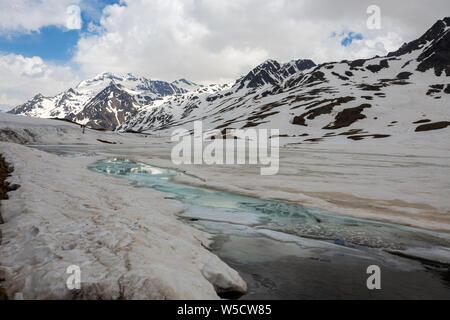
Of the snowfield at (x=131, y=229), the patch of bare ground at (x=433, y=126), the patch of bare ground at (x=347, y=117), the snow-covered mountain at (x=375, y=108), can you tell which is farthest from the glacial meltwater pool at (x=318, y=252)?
the patch of bare ground at (x=347, y=117)

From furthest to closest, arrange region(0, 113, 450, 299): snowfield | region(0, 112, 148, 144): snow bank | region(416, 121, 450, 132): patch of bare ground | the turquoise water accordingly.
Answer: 1. region(416, 121, 450, 132): patch of bare ground
2. region(0, 112, 148, 144): snow bank
3. the turquoise water
4. region(0, 113, 450, 299): snowfield

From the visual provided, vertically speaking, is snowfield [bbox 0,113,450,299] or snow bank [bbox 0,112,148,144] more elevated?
snow bank [bbox 0,112,148,144]

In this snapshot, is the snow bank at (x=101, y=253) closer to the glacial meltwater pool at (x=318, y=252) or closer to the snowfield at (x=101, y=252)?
the snowfield at (x=101, y=252)

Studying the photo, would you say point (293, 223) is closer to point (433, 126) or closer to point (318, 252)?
point (318, 252)

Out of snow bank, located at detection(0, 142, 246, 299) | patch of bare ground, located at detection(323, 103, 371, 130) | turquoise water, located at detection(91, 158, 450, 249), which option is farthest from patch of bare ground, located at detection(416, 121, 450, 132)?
snow bank, located at detection(0, 142, 246, 299)

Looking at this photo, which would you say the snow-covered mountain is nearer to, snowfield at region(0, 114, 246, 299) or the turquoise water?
the turquoise water

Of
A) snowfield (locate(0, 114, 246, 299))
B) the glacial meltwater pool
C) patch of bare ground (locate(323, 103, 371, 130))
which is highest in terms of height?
patch of bare ground (locate(323, 103, 371, 130))
